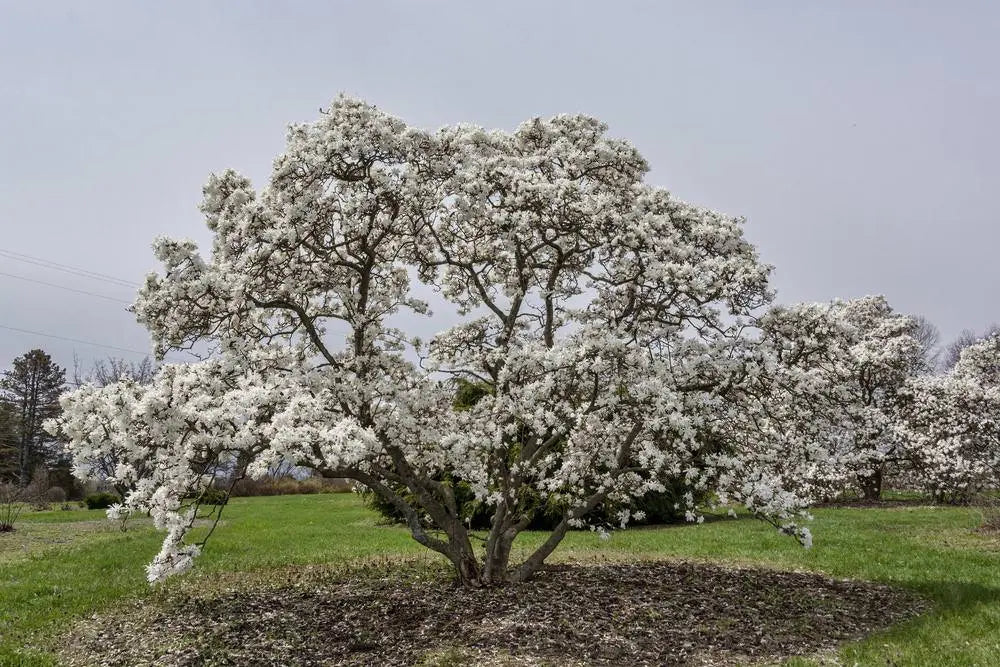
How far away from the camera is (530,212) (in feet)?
36.4

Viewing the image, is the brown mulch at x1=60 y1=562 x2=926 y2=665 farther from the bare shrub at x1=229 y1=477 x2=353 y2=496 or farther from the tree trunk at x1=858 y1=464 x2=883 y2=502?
the bare shrub at x1=229 y1=477 x2=353 y2=496

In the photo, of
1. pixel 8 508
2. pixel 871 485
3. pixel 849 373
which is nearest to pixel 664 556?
pixel 849 373

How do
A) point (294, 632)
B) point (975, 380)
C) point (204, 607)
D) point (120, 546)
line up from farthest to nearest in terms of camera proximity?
point (975, 380) → point (120, 546) → point (204, 607) → point (294, 632)

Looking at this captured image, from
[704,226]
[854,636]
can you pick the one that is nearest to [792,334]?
[704,226]

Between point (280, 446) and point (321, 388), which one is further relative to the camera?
point (321, 388)

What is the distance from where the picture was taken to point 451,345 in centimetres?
1304

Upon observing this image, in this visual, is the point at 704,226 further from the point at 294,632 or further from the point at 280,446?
the point at 294,632

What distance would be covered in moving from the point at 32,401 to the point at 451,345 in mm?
60064

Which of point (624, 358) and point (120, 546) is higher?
point (624, 358)

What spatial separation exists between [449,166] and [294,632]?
24.3ft

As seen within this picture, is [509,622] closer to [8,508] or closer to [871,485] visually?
[871,485]

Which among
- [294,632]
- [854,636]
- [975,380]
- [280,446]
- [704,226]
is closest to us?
[280,446]

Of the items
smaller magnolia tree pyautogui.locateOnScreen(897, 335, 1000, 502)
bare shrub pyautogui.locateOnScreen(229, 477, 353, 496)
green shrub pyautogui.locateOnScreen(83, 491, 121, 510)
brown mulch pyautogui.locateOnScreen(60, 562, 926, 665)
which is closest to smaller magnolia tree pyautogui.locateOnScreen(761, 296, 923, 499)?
smaller magnolia tree pyautogui.locateOnScreen(897, 335, 1000, 502)

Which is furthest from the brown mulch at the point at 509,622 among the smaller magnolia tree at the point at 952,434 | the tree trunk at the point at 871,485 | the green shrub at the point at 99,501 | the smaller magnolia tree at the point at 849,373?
the green shrub at the point at 99,501
